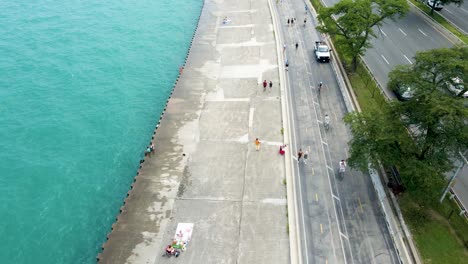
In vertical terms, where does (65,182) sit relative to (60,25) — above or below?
below

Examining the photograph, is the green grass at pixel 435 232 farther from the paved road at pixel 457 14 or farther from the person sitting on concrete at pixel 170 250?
the paved road at pixel 457 14

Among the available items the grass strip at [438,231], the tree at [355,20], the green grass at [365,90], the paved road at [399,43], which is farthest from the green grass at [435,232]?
the tree at [355,20]

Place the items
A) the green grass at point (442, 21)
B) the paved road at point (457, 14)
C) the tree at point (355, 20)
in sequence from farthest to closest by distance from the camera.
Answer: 1. the paved road at point (457, 14)
2. the green grass at point (442, 21)
3. the tree at point (355, 20)

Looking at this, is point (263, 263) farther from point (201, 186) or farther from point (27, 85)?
point (27, 85)

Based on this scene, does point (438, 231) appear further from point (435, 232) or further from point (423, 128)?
point (423, 128)

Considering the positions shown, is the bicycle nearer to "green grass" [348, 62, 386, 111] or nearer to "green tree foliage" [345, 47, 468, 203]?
"green tree foliage" [345, 47, 468, 203]

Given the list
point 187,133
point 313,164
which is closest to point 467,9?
point 313,164
